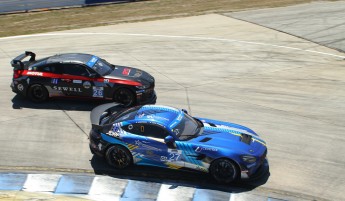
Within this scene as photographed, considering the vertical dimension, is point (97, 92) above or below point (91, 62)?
below

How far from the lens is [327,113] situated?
16.6 m

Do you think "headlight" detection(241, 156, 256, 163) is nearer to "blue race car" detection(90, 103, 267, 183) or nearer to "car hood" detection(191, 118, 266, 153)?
"blue race car" detection(90, 103, 267, 183)

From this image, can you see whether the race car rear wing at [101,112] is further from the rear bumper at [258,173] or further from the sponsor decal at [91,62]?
the rear bumper at [258,173]

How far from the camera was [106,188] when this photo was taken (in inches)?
464

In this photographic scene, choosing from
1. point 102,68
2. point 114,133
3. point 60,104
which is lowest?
point 60,104

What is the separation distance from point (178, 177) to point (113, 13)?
22.8 meters

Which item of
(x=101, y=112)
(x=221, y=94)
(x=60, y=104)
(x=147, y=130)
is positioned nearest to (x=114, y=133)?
(x=147, y=130)

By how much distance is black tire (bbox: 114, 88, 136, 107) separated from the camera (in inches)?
642

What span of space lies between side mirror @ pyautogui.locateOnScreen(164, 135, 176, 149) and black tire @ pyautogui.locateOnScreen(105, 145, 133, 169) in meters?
1.06

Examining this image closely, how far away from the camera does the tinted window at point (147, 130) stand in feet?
39.4

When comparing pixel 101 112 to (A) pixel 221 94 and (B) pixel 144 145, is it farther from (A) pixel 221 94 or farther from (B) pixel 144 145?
(A) pixel 221 94

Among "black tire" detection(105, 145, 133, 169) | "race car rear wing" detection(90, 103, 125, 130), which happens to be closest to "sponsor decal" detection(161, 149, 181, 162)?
"black tire" detection(105, 145, 133, 169)

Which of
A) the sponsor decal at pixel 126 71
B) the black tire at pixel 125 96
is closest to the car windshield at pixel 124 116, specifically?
the black tire at pixel 125 96

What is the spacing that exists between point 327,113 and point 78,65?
8079mm
